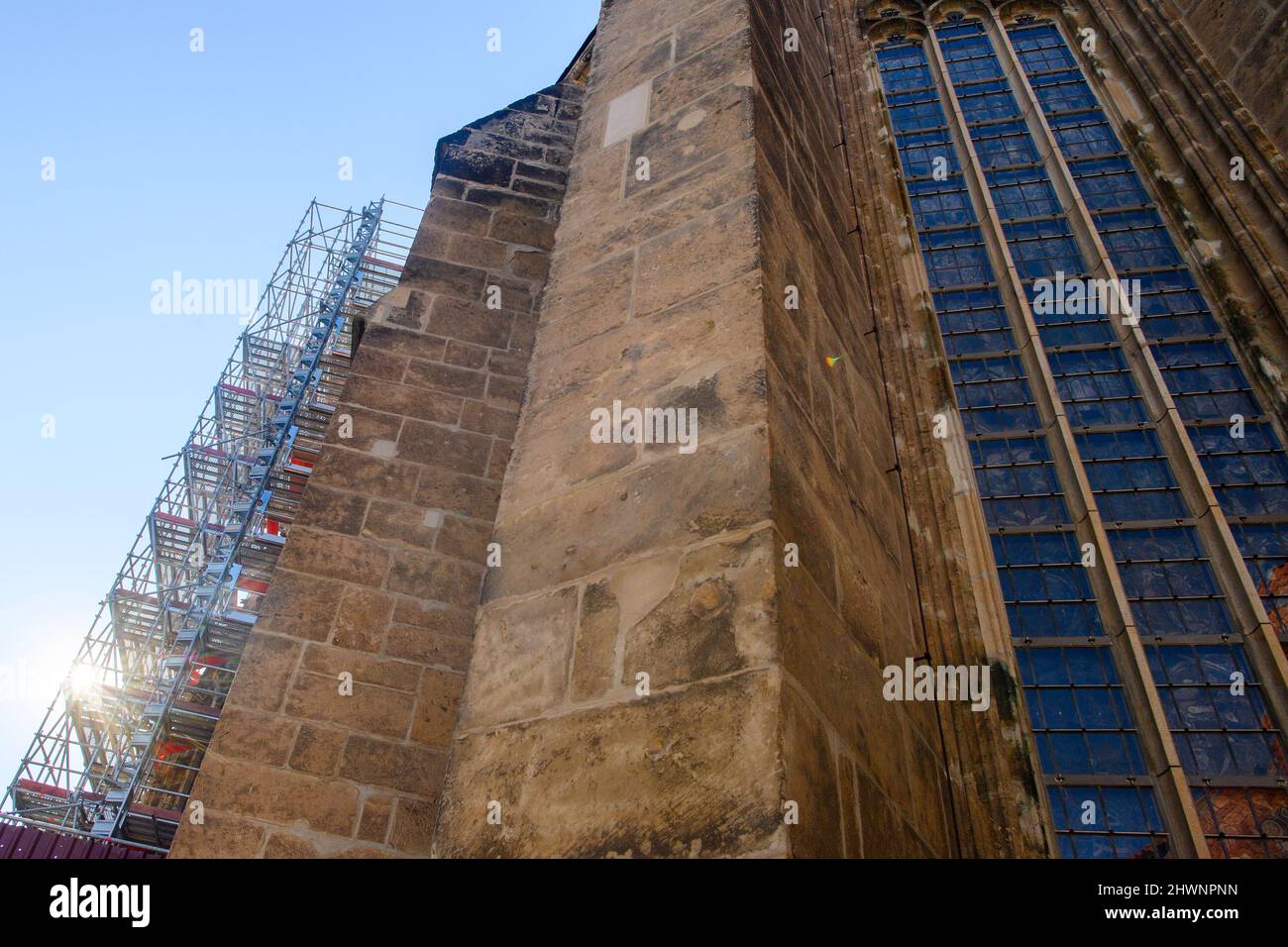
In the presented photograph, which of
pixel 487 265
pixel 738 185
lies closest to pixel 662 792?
A: pixel 738 185

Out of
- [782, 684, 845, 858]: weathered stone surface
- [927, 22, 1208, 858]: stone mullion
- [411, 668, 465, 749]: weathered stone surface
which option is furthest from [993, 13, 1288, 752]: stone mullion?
[411, 668, 465, 749]: weathered stone surface

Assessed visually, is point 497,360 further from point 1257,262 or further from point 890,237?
point 1257,262

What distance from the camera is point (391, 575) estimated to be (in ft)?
13.3

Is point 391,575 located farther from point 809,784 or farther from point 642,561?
point 809,784

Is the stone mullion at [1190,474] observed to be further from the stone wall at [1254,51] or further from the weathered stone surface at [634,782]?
the weathered stone surface at [634,782]

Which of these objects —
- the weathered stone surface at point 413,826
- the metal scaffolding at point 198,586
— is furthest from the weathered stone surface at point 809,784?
the metal scaffolding at point 198,586

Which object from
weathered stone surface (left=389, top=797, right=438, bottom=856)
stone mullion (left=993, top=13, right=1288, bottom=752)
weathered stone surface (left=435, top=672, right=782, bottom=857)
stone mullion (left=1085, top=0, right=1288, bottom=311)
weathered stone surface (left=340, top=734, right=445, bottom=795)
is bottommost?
weathered stone surface (left=435, top=672, right=782, bottom=857)

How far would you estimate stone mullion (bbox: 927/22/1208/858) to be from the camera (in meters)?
3.41

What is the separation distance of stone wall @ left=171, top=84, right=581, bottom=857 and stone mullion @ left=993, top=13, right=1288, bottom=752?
11.2ft

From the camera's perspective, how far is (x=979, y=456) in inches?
191

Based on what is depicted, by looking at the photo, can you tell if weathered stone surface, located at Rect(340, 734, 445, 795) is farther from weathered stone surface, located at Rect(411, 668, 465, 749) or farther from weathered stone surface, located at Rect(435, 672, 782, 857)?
weathered stone surface, located at Rect(435, 672, 782, 857)

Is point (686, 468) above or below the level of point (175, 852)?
above

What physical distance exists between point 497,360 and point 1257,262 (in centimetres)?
449
